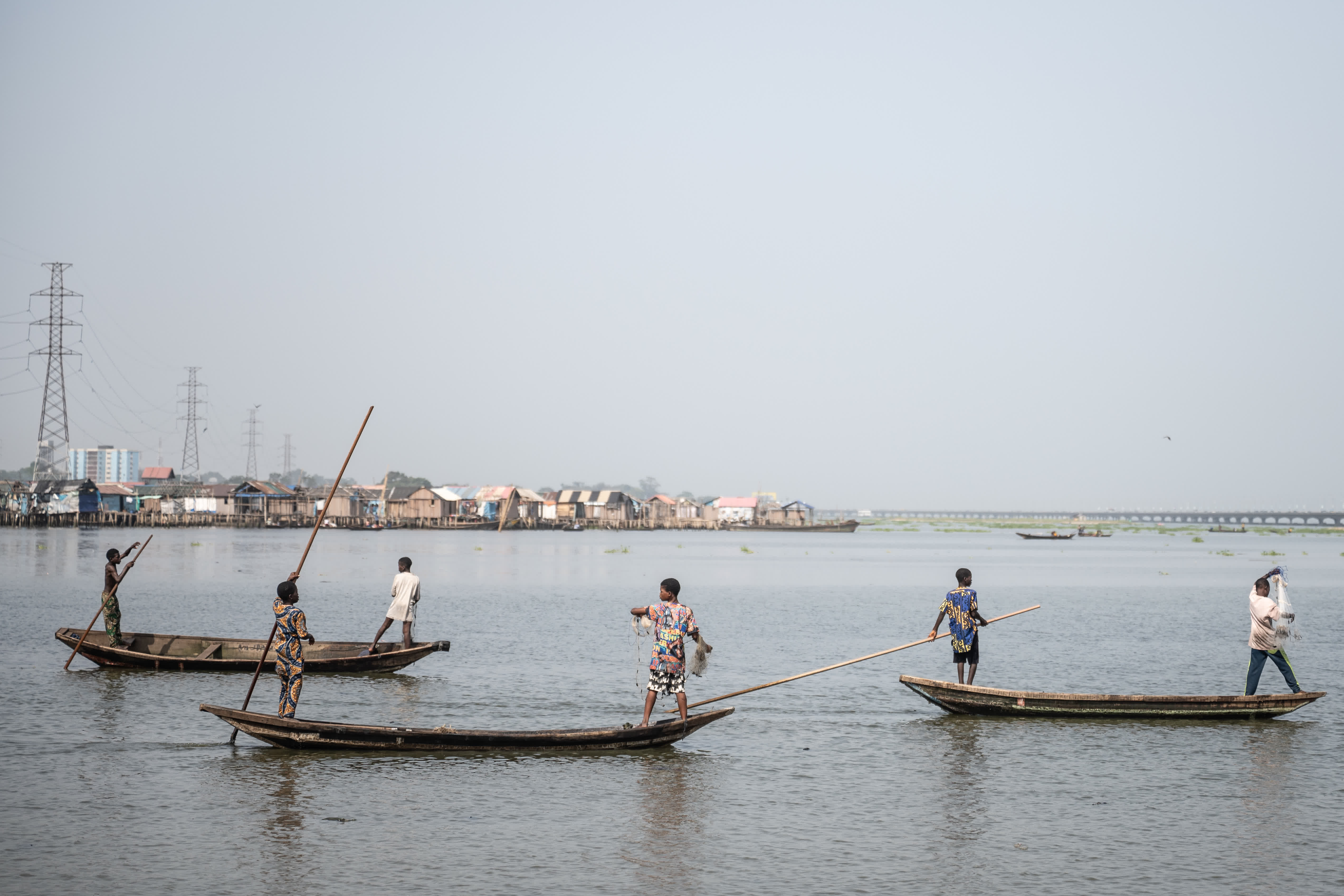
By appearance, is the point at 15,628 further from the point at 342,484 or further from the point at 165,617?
the point at 342,484

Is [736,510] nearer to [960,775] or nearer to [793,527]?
[793,527]

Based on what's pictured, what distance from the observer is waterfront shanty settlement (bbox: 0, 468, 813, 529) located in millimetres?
114125

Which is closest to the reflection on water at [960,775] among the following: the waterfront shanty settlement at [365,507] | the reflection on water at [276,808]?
the reflection on water at [276,808]

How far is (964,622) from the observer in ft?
48.8

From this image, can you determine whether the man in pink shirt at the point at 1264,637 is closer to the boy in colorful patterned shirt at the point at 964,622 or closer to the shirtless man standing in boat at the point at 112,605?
the boy in colorful patterned shirt at the point at 964,622

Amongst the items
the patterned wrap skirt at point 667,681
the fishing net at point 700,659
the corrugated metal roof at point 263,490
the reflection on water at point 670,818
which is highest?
the corrugated metal roof at point 263,490

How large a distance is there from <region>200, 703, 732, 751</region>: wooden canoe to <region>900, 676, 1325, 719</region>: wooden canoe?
408 cm

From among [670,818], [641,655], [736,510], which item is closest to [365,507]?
[736,510]

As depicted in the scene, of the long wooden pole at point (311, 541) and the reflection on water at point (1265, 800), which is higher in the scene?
the long wooden pole at point (311, 541)

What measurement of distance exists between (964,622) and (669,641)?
4.86 metres

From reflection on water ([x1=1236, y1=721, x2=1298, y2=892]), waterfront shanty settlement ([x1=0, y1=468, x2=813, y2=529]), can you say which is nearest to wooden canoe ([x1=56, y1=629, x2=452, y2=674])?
reflection on water ([x1=1236, y1=721, x2=1298, y2=892])

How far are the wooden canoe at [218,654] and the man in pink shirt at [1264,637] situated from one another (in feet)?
39.7

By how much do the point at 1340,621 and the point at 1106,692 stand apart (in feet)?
56.0

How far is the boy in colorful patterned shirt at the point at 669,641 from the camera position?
39.9 ft
